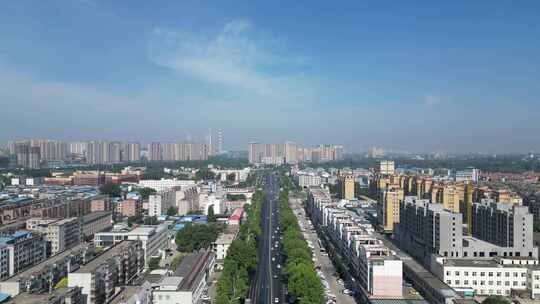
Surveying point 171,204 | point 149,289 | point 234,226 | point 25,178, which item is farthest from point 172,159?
point 149,289

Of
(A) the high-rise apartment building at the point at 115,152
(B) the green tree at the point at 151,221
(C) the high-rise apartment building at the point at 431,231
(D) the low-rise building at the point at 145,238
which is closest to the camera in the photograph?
(C) the high-rise apartment building at the point at 431,231

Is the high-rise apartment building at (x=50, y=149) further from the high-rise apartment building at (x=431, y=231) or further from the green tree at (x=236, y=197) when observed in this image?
the high-rise apartment building at (x=431, y=231)

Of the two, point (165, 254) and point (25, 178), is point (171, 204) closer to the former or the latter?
point (165, 254)

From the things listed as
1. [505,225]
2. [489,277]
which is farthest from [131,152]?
[489,277]

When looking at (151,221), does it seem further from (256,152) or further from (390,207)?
(256,152)

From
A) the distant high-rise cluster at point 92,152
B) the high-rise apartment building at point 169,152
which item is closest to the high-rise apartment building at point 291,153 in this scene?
→ the distant high-rise cluster at point 92,152

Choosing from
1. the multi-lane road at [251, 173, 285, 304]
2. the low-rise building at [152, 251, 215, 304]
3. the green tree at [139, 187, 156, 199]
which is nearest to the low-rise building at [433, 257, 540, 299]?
the multi-lane road at [251, 173, 285, 304]
